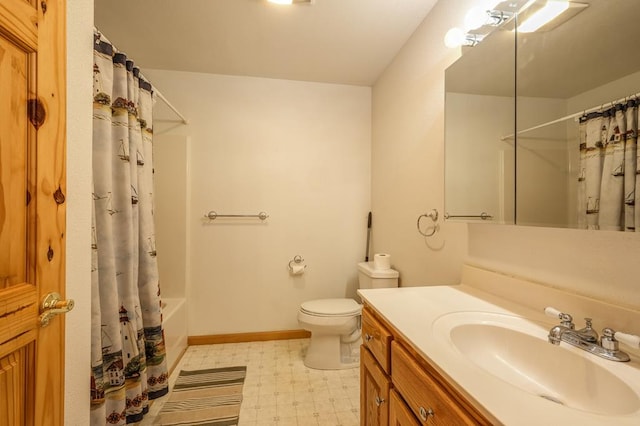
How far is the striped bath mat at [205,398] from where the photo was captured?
4.99ft

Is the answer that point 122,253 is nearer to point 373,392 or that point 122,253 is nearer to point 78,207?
point 78,207

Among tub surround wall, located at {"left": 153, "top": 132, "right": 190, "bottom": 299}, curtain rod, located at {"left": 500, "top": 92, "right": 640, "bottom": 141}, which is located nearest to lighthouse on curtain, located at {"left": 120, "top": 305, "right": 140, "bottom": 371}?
tub surround wall, located at {"left": 153, "top": 132, "right": 190, "bottom": 299}

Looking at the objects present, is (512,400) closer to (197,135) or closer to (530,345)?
(530,345)

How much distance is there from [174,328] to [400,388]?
5.94 feet

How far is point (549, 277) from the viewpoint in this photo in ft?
3.10

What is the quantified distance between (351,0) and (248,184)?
1516 mm

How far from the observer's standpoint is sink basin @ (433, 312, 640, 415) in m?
0.61

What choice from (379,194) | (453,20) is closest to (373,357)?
(379,194)

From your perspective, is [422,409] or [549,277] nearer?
[422,409]

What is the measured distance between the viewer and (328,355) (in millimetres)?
1995

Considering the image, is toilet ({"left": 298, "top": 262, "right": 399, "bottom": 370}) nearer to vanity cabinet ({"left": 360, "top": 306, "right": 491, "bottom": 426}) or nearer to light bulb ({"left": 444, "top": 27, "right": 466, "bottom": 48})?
vanity cabinet ({"left": 360, "top": 306, "right": 491, "bottom": 426})

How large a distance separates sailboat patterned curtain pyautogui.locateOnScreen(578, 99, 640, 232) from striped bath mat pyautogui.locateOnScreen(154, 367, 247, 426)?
73.0 inches

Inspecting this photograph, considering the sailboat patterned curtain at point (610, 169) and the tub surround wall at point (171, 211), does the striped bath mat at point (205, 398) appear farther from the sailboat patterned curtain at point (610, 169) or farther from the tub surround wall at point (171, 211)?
the sailboat patterned curtain at point (610, 169)

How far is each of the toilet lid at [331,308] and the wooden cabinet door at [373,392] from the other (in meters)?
0.76
